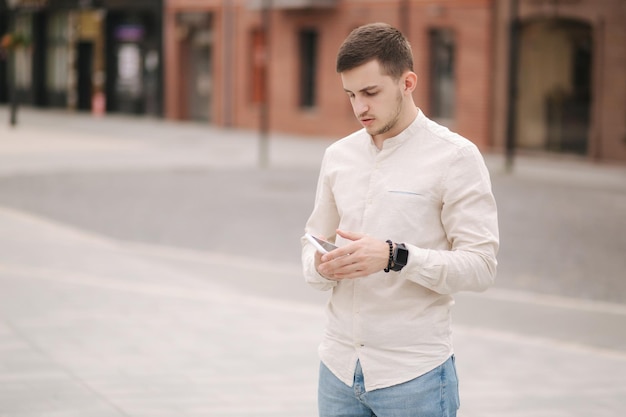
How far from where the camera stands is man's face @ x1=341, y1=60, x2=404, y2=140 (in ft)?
9.84

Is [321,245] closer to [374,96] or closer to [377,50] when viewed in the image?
[374,96]

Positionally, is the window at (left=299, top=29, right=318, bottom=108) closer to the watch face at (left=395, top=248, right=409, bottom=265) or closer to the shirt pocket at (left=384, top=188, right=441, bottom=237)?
the shirt pocket at (left=384, top=188, right=441, bottom=237)

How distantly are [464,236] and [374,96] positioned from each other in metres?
0.43

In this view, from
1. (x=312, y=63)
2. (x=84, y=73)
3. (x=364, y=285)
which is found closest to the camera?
(x=364, y=285)

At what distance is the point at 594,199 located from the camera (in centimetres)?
1731

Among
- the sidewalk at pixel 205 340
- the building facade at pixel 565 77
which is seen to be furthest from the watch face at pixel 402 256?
the building facade at pixel 565 77

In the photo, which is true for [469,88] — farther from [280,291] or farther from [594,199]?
[280,291]

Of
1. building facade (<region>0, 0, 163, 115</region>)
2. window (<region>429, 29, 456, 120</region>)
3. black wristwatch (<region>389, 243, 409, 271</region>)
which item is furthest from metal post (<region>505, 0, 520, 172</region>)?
black wristwatch (<region>389, 243, 409, 271</region>)

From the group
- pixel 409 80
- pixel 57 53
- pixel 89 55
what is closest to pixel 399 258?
pixel 409 80

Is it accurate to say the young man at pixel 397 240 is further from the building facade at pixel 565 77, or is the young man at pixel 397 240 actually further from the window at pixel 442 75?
the window at pixel 442 75

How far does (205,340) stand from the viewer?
728cm

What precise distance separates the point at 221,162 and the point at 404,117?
19.8m

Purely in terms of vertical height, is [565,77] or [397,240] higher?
[397,240]

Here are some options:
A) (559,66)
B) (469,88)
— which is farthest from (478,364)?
(469,88)
